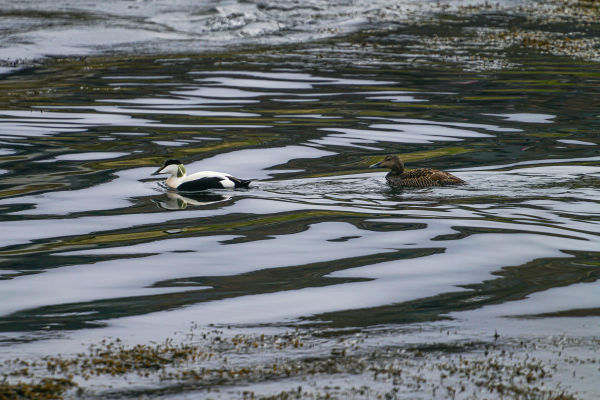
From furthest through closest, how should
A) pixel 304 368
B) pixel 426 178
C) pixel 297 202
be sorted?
pixel 426 178 → pixel 297 202 → pixel 304 368

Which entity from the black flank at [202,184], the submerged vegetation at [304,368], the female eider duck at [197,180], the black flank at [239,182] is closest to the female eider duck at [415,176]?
the black flank at [239,182]

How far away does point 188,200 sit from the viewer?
14.6 metres

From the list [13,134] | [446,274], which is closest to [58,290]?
[446,274]

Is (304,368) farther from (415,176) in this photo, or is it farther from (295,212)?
(415,176)

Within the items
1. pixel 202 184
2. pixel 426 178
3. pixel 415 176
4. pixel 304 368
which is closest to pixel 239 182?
pixel 202 184

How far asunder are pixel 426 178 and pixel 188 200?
334 cm

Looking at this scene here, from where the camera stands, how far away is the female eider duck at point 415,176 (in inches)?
567

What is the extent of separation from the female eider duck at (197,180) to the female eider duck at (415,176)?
2.09 metres

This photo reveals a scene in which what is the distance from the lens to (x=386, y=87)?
24.2 m

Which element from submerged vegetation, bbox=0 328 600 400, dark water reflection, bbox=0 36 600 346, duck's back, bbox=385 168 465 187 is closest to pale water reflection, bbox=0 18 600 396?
dark water reflection, bbox=0 36 600 346

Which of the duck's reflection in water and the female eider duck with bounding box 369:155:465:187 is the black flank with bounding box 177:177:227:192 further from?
the female eider duck with bounding box 369:155:465:187

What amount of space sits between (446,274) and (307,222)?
111 inches

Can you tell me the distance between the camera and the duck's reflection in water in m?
14.1

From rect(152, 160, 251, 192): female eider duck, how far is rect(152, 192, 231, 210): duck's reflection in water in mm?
112
